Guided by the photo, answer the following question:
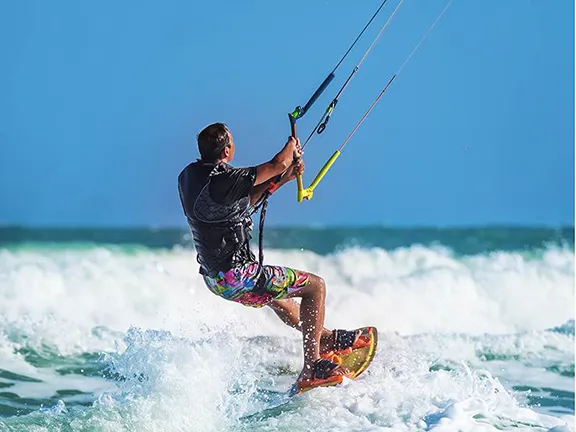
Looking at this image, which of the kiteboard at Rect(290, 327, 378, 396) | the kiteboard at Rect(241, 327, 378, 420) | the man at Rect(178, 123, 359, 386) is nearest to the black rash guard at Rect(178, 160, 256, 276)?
the man at Rect(178, 123, 359, 386)

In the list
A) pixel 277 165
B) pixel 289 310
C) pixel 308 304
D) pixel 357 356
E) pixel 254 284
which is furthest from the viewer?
pixel 357 356

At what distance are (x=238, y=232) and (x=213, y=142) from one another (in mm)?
582

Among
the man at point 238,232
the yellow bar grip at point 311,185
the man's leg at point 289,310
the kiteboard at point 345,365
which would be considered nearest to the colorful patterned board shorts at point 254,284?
the man at point 238,232

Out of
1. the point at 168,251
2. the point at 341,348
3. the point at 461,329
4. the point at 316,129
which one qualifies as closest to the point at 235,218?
the point at 316,129

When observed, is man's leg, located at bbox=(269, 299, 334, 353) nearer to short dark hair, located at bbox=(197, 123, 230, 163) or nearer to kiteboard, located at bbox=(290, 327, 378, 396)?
kiteboard, located at bbox=(290, 327, 378, 396)

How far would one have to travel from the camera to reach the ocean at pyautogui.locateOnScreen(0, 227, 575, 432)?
5.85 m

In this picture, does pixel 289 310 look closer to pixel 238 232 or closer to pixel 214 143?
pixel 238 232

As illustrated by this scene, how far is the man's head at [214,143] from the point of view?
544cm

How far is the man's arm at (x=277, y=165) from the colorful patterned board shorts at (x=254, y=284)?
25.7 inches

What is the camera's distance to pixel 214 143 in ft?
17.9

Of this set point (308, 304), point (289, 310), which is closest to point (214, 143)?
point (308, 304)

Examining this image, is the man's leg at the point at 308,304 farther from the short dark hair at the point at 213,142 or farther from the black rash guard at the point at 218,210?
the short dark hair at the point at 213,142

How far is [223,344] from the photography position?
634cm

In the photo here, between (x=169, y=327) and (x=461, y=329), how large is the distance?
11.2 ft
